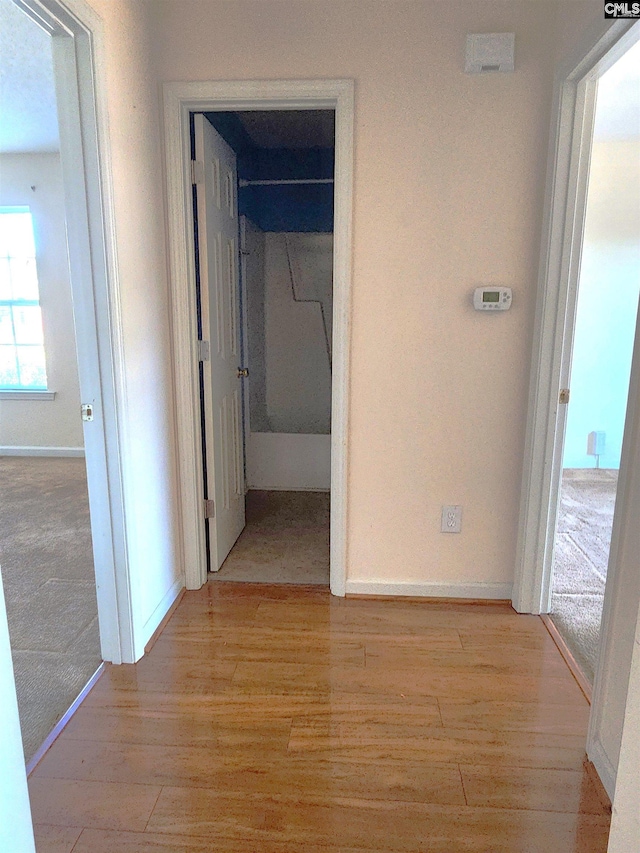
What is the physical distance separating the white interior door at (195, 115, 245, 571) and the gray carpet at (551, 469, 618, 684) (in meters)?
1.60

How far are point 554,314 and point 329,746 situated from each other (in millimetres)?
1683

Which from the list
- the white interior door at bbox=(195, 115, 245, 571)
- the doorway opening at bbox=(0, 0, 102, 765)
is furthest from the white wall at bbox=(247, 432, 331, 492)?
the doorway opening at bbox=(0, 0, 102, 765)

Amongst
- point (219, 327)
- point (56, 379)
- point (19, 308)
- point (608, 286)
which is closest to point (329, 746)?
point (219, 327)

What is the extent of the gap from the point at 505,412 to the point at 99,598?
174cm

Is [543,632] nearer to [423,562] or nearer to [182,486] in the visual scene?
[423,562]

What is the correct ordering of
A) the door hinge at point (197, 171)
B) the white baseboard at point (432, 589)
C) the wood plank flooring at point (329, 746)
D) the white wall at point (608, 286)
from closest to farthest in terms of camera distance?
the wood plank flooring at point (329, 746), the door hinge at point (197, 171), the white baseboard at point (432, 589), the white wall at point (608, 286)

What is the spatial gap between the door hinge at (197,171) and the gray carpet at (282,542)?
178 cm

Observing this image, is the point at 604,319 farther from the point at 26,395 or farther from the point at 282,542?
the point at 26,395

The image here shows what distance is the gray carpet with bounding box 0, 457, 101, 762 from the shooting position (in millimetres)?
1810

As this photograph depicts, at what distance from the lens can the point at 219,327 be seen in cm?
257

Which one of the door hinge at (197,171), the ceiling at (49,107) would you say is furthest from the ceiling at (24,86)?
the door hinge at (197,171)

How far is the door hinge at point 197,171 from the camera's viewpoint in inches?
89.4

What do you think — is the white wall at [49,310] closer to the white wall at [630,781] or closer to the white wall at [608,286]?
the white wall at [608,286]

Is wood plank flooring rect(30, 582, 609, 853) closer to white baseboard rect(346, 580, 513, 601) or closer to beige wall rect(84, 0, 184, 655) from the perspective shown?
white baseboard rect(346, 580, 513, 601)
